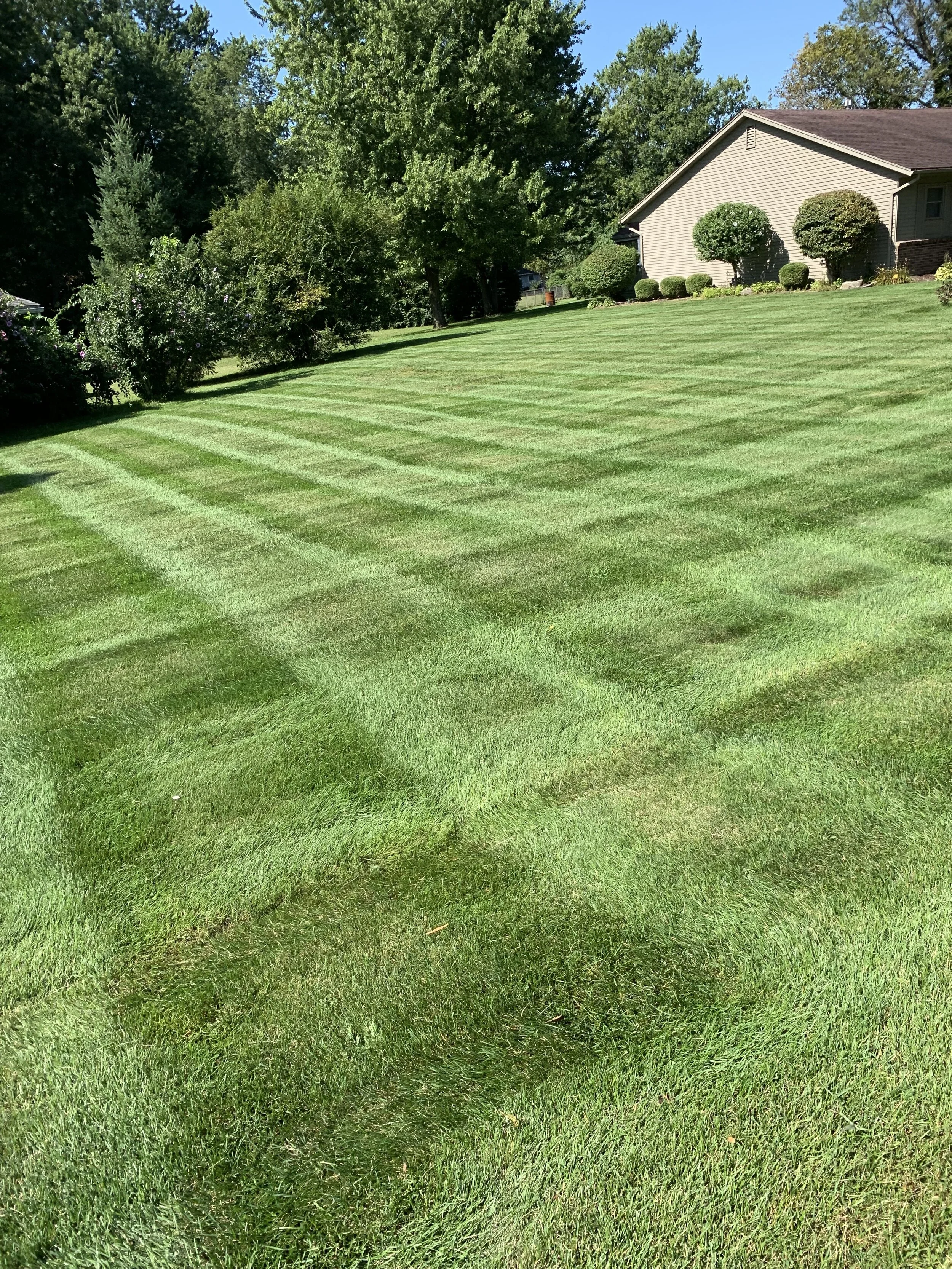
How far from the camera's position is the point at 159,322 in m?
18.5

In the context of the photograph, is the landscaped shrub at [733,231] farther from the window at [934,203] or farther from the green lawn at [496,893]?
the green lawn at [496,893]

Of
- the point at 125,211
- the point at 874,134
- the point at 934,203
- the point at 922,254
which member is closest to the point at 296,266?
the point at 125,211

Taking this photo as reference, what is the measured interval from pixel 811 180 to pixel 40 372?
75.0 ft

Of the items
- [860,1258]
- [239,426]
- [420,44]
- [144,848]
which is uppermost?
[420,44]

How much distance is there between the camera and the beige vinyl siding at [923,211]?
951 inches

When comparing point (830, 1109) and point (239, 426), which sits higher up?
point (239, 426)

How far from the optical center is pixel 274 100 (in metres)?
33.8

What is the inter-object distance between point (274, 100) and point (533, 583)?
36.5 m

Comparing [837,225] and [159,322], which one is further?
[837,225]

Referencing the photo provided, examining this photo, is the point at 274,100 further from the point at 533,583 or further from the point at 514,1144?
the point at 514,1144

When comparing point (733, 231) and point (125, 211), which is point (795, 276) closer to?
point (733, 231)

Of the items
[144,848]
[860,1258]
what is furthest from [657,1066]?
[144,848]

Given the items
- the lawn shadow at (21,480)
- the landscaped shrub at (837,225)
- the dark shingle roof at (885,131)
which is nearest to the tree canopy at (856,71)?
the dark shingle roof at (885,131)

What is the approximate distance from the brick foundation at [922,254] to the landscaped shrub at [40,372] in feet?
69.9
